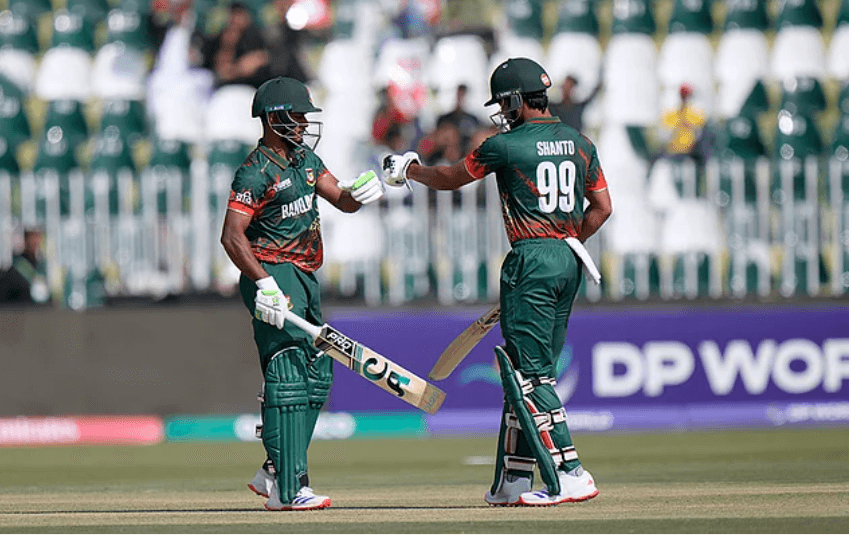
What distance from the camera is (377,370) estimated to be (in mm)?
7176

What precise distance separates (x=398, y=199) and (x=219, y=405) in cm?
221

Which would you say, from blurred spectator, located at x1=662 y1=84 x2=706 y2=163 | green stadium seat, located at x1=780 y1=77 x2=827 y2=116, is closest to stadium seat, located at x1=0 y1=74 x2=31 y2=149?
blurred spectator, located at x1=662 y1=84 x2=706 y2=163

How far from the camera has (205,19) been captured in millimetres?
15398

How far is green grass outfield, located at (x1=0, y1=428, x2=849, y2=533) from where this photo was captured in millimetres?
6309

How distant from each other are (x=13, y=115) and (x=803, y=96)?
23.7ft

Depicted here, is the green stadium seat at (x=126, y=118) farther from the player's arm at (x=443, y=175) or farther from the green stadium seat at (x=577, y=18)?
the player's arm at (x=443, y=175)

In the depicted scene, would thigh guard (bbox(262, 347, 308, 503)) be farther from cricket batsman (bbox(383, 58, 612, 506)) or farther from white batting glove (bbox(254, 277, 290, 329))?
cricket batsman (bbox(383, 58, 612, 506))

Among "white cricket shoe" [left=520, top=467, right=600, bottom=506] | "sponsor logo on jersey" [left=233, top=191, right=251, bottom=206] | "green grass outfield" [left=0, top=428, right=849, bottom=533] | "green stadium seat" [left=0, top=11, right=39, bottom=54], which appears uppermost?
"green stadium seat" [left=0, top=11, right=39, bottom=54]

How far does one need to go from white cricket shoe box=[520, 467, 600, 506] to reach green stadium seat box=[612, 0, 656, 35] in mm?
8359

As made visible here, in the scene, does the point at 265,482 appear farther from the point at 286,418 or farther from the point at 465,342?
the point at 465,342

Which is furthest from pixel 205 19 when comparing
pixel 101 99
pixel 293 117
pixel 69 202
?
pixel 293 117

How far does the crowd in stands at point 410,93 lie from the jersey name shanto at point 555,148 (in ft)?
18.4

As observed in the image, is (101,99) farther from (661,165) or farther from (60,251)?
(661,165)

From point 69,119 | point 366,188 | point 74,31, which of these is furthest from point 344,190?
point 74,31
